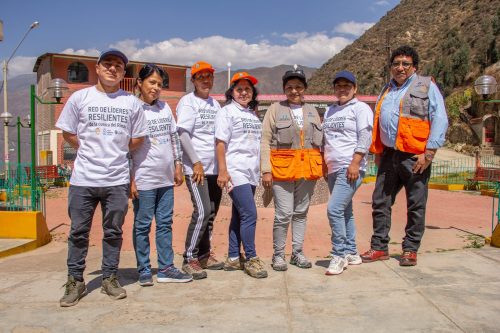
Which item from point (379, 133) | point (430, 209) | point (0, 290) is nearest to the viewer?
point (0, 290)

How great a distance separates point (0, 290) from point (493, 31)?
145 ft

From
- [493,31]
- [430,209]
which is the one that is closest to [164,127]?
[430,209]

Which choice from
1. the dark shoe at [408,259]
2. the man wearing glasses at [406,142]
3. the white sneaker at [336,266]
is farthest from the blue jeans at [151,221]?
the dark shoe at [408,259]

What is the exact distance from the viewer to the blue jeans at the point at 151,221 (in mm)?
4070

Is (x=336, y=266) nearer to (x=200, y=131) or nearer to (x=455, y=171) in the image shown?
(x=200, y=131)

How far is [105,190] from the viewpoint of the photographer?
3.73m

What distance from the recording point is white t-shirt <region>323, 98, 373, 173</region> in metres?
4.41

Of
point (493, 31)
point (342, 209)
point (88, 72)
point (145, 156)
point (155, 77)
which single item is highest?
point (493, 31)

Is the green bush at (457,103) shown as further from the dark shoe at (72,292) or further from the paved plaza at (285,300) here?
the dark shoe at (72,292)

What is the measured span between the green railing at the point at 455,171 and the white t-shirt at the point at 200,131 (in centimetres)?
1341

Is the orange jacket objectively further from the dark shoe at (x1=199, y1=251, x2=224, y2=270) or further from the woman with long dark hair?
the dark shoe at (x1=199, y1=251, x2=224, y2=270)

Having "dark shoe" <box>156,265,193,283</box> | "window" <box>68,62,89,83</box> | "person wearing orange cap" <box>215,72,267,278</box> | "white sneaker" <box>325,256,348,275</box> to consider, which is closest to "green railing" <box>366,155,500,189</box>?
"white sneaker" <box>325,256,348,275</box>

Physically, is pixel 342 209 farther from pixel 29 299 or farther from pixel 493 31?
pixel 493 31

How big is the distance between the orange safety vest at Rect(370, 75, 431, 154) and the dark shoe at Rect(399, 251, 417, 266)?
947mm
